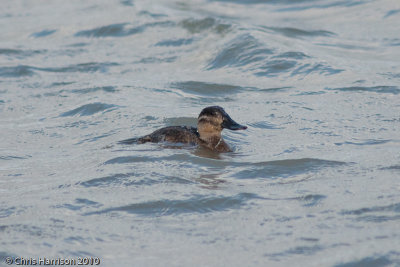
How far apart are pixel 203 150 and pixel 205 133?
1.04 ft

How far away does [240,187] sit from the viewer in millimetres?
7723

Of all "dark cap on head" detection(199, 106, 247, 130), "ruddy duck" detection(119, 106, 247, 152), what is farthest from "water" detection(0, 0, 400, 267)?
"dark cap on head" detection(199, 106, 247, 130)

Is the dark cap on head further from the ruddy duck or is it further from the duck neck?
the duck neck

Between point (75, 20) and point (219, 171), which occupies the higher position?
point (75, 20)

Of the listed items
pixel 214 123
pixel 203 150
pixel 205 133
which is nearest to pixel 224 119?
pixel 214 123

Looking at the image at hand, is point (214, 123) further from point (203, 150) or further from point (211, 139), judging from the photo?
point (203, 150)

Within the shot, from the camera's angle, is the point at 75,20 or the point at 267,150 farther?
the point at 75,20

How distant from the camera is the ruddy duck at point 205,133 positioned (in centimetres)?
A: 950

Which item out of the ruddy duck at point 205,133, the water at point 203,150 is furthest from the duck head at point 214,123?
the water at point 203,150

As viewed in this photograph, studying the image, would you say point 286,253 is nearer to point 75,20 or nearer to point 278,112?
point 278,112

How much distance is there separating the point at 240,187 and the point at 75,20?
13.4m

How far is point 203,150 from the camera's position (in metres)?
9.41

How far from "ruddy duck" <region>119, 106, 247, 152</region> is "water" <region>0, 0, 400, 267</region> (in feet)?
0.67

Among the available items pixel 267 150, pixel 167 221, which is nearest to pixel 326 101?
pixel 267 150
